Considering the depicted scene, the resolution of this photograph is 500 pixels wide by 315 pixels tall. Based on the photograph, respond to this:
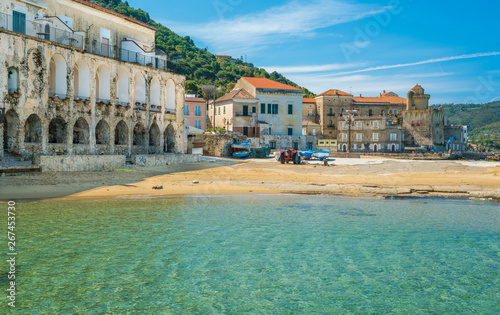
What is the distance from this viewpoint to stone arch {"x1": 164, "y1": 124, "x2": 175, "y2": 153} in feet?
135

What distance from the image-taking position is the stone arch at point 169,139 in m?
41.2

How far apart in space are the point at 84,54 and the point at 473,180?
29.2 meters

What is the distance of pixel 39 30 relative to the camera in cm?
2888

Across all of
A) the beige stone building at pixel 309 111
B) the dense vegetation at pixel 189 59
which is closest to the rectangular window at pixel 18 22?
the dense vegetation at pixel 189 59

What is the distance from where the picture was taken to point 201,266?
33.3 feet

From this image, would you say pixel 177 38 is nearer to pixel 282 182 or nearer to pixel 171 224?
pixel 282 182

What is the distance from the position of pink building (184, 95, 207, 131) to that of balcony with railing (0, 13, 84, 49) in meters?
29.0

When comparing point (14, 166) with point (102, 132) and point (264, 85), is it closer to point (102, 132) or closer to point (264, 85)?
point (102, 132)

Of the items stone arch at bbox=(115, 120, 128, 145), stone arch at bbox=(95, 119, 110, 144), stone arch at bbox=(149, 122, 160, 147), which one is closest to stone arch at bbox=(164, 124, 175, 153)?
stone arch at bbox=(149, 122, 160, 147)

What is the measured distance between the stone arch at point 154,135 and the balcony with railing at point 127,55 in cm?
578

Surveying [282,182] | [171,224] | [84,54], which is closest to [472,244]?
[171,224]

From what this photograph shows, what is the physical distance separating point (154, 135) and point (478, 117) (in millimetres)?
166537

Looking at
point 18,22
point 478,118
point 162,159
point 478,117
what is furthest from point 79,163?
point 478,117

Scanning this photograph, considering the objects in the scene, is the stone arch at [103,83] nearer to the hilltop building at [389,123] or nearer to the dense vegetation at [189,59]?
the dense vegetation at [189,59]
